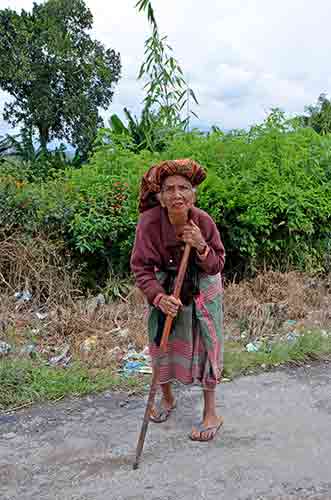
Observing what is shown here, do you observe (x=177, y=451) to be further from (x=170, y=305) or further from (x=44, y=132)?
(x=44, y=132)

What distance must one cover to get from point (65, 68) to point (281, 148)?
1575 centimetres

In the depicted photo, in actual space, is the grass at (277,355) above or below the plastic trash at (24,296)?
below

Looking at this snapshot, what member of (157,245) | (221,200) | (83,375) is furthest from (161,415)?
(221,200)

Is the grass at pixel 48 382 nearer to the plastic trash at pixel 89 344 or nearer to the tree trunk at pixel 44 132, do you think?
the plastic trash at pixel 89 344

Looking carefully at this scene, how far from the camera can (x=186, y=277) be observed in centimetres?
283

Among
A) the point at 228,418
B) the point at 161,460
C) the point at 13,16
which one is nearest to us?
the point at 161,460

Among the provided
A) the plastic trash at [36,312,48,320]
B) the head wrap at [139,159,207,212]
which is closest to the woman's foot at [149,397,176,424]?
the head wrap at [139,159,207,212]

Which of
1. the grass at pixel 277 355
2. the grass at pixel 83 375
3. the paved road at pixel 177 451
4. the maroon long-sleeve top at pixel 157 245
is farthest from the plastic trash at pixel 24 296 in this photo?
the maroon long-sleeve top at pixel 157 245

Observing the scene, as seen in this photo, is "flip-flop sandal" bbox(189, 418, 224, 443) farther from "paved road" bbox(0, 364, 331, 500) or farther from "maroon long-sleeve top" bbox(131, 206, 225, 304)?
"maroon long-sleeve top" bbox(131, 206, 225, 304)

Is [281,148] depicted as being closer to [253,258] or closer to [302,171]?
[302,171]

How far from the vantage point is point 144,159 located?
5.37m

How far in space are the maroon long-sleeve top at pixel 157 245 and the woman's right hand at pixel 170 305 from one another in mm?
74

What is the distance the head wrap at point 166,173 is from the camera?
2.58m

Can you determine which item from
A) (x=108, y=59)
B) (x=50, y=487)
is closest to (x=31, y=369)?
(x=50, y=487)
